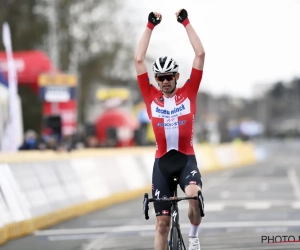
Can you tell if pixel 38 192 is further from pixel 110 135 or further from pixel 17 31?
pixel 17 31

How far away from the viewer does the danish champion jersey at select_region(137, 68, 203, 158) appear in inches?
371

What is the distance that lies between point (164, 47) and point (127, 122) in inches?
982

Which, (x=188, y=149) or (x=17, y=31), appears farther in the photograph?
(x=17, y=31)

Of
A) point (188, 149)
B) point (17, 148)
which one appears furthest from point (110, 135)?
point (188, 149)

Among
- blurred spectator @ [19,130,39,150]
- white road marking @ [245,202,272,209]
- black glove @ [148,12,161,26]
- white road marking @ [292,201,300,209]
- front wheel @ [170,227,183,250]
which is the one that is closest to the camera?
front wheel @ [170,227,183,250]

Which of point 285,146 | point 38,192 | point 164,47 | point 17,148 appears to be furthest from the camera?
point 285,146

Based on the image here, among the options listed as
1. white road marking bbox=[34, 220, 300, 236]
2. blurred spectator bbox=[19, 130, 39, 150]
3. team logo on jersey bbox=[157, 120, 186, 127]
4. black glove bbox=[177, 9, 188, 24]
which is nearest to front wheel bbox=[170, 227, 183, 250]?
team logo on jersey bbox=[157, 120, 186, 127]

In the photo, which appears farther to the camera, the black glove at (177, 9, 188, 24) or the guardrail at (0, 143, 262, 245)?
the guardrail at (0, 143, 262, 245)

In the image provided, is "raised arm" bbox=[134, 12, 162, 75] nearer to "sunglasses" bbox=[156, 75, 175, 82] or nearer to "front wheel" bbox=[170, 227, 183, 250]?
"sunglasses" bbox=[156, 75, 175, 82]

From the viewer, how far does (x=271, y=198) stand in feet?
75.8

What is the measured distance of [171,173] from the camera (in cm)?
933

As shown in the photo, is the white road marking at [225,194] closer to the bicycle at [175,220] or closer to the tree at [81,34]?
the bicycle at [175,220]

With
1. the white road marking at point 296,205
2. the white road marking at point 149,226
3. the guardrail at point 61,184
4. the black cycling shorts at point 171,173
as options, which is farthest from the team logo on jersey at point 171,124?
the white road marking at point 296,205

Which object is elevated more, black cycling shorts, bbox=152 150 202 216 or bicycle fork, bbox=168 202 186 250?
black cycling shorts, bbox=152 150 202 216
